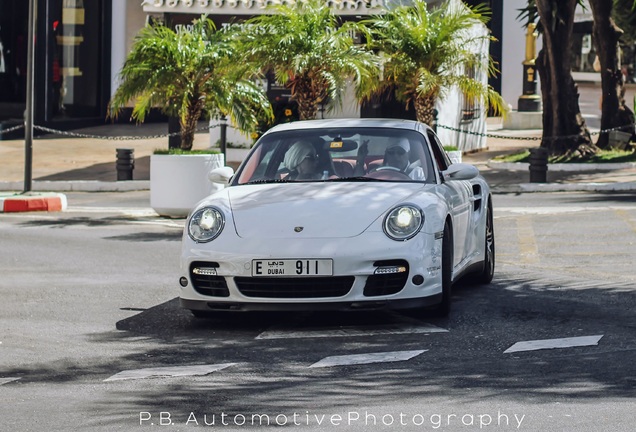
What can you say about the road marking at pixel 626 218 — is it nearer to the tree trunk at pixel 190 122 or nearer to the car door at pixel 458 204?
the car door at pixel 458 204

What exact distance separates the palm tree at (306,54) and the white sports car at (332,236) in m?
7.88

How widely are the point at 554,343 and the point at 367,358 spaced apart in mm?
1268

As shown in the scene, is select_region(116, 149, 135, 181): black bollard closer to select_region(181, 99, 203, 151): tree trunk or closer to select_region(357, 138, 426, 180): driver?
select_region(181, 99, 203, 151): tree trunk

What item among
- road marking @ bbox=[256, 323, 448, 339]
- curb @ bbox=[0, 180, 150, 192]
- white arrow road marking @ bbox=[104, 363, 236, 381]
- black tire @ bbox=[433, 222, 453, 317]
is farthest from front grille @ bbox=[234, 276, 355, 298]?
curb @ bbox=[0, 180, 150, 192]

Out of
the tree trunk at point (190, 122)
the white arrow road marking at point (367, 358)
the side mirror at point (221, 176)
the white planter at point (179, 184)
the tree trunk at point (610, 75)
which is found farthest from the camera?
the tree trunk at point (610, 75)

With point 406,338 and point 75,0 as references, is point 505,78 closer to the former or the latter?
point 75,0

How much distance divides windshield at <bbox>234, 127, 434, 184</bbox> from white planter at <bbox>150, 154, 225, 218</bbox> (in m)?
Answer: 7.13

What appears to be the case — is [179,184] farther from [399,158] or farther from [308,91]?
[399,158]

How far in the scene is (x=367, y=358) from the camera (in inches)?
335

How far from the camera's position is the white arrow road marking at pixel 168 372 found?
26.3 feet

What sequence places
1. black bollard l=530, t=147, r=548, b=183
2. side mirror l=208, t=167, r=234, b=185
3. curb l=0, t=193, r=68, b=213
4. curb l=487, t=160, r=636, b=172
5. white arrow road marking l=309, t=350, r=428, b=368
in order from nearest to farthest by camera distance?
1. white arrow road marking l=309, t=350, r=428, b=368
2. side mirror l=208, t=167, r=234, b=185
3. curb l=0, t=193, r=68, b=213
4. black bollard l=530, t=147, r=548, b=183
5. curb l=487, t=160, r=636, b=172

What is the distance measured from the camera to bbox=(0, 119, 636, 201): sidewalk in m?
23.3

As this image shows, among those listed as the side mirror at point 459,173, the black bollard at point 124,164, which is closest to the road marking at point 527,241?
the side mirror at point 459,173

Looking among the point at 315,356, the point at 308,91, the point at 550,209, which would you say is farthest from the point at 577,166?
the point at 315,356
